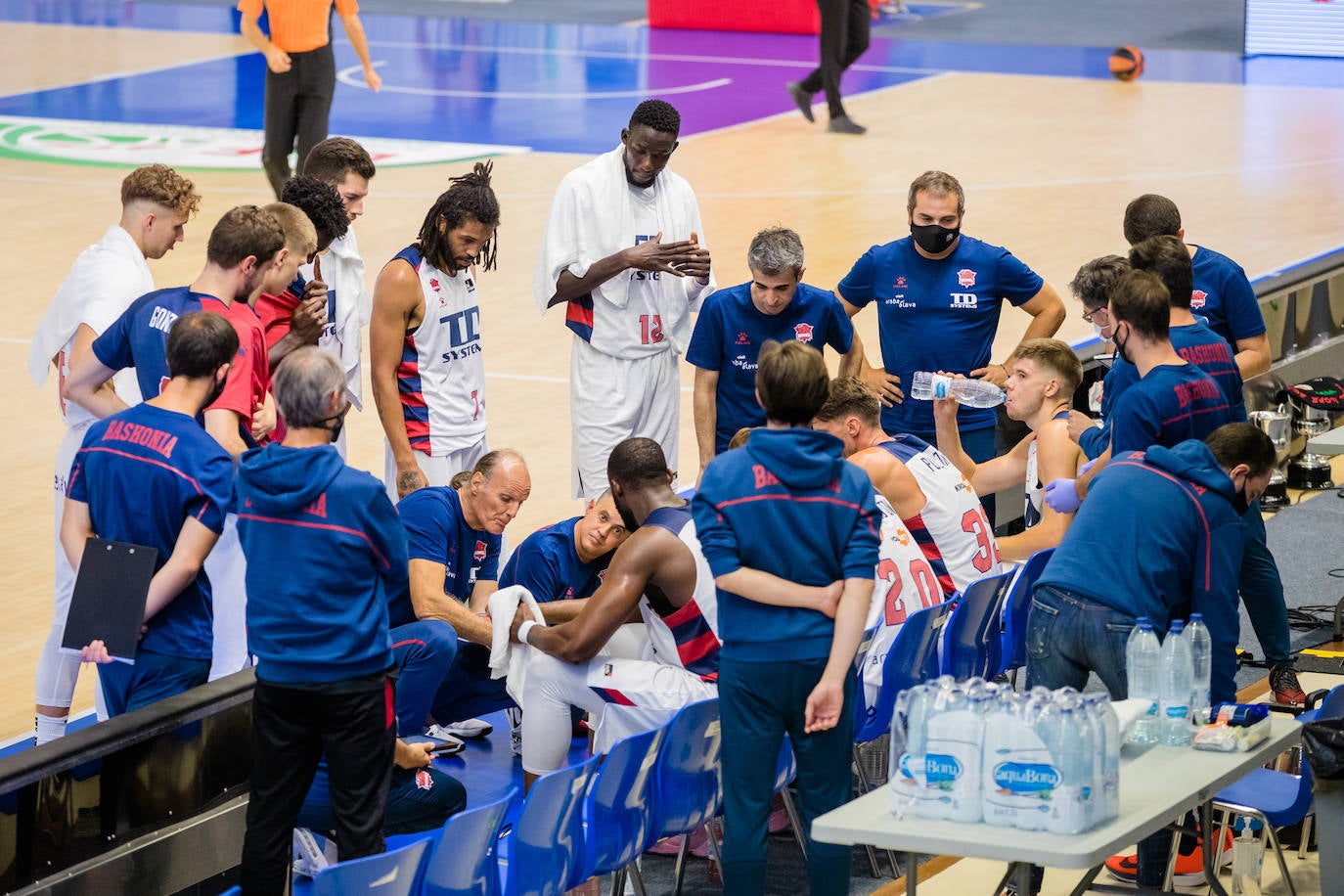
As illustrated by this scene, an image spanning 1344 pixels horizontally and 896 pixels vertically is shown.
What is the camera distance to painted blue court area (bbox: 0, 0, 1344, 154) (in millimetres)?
20234

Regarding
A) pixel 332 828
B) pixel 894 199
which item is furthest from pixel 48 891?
pixel 894 199

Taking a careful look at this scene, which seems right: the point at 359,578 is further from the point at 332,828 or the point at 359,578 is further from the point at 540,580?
the point at 540,580

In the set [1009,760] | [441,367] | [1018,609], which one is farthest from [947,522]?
[1009,760]

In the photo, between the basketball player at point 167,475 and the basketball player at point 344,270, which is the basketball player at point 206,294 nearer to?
the basketball player at point 167,475

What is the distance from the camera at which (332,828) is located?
18.4ft

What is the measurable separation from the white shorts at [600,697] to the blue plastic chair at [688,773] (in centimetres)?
40

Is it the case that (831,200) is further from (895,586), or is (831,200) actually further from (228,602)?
(228,602)

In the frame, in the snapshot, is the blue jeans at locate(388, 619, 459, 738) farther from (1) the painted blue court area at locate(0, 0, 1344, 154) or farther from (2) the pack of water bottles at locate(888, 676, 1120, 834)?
(1) the painted blue court area at locate(0, 0, 1344, 154)

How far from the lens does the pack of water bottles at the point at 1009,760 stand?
14.5 ft

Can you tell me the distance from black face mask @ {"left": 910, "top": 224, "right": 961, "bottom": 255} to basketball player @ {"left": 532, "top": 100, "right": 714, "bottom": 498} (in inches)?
36.8

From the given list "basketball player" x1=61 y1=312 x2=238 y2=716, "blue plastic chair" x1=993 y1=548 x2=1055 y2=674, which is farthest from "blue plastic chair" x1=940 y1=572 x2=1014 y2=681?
"basketball player" x1=61 y1=312 x2=238 y2=716

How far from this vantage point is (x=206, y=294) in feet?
19.1

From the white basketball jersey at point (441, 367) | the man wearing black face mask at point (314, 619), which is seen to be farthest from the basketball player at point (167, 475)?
the white basketball jersey at point (441, 367)

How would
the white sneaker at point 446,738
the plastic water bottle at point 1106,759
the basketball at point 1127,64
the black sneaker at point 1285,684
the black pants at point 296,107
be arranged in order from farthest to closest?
→ the basketball at point 1127,64 → the black pants at point 296,107 → the white sneaker at point 446,738 → the black sneaker at point 1285,684 → the plastic water bottle at point 1106,759
